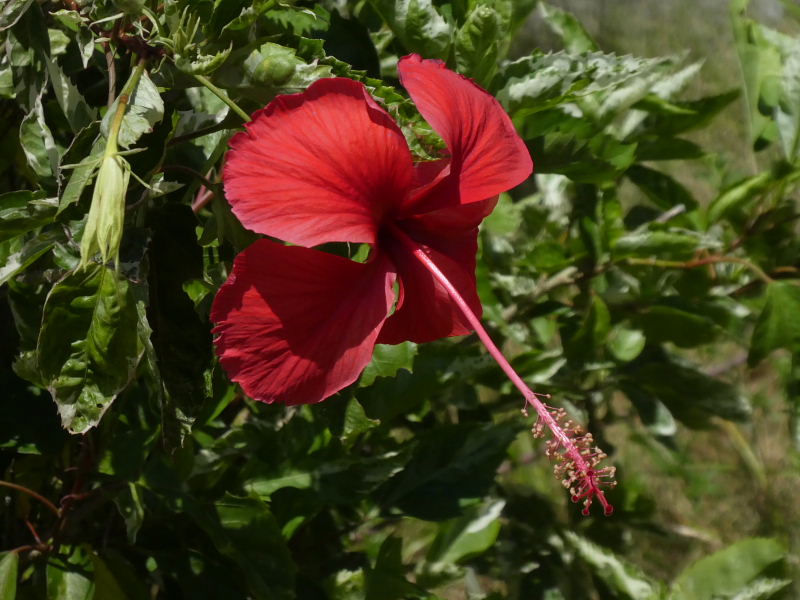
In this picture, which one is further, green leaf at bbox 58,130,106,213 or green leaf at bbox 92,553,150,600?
green leaf at bbox 92,553,150,600

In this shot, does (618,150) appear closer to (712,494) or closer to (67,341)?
(67,341)

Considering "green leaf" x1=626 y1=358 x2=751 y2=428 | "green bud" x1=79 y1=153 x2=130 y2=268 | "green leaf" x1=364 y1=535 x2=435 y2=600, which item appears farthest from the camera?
"green leaf" x1=626 y1=358 x2=751 y2=428

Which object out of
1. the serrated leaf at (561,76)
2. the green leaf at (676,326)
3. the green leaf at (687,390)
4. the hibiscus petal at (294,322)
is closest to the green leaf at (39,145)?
the hibiscus petal at (294,322)

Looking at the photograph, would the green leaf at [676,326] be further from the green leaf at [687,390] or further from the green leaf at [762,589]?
the green leaf at [762,589]

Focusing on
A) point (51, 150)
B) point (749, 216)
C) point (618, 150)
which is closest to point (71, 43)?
point (51, 150)

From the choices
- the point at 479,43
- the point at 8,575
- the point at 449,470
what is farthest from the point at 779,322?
the point at 8,575

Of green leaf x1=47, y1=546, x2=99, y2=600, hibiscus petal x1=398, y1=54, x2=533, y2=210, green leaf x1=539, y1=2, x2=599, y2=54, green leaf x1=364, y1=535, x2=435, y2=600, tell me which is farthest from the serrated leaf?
green leaf x1=47, y1=546, x2=99, y2=600

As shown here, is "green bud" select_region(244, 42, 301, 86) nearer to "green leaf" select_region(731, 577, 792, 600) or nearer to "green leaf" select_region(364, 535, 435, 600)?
"green leaf" select_region(364, 535, 435, 600)
